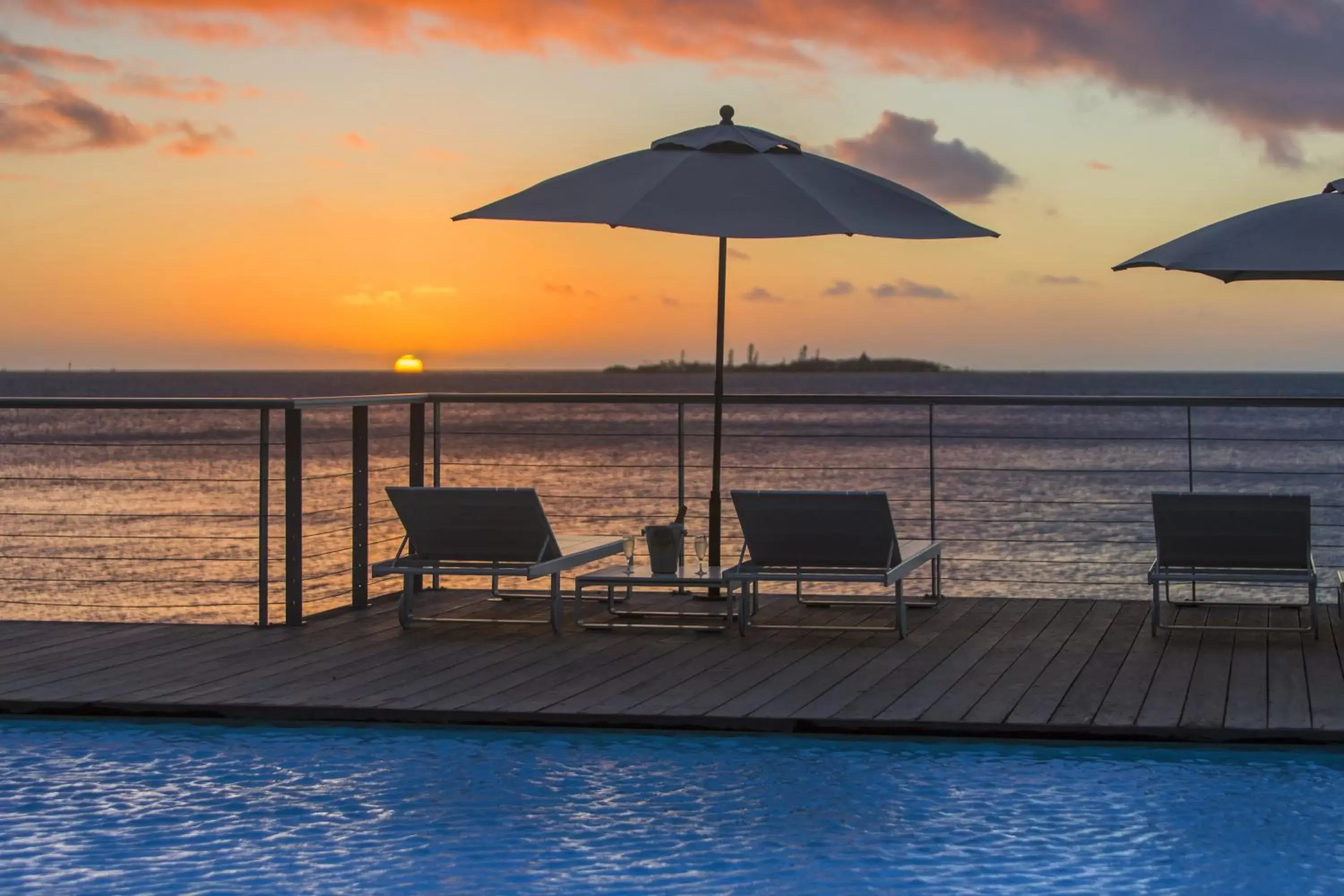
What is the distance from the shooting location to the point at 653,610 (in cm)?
684

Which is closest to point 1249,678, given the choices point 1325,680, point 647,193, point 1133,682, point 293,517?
point 1325,680

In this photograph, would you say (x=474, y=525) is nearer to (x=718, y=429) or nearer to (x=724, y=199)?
(x=718, y=429)

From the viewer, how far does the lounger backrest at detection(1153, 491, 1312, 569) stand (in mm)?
5938

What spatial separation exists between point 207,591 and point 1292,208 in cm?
1345

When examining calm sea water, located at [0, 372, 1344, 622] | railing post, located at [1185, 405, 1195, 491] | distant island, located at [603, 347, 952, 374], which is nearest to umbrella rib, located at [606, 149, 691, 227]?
calm sea water, located at [0, 372, 1344, 622]

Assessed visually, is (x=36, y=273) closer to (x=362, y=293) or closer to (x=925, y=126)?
(x=362, y=293)

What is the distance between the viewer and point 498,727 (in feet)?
15.6

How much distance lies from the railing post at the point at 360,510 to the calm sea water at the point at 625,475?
0.31 ft

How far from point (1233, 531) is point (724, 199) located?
2385 mm

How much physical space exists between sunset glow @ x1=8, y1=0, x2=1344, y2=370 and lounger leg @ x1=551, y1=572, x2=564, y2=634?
492cm

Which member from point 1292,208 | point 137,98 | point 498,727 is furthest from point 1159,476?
point 498,727

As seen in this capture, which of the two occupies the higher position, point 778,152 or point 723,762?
point 778,152

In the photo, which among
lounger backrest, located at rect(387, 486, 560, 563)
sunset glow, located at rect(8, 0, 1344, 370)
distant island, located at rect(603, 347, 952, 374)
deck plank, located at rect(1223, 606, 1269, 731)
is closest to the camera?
deck plank, located at rect(1223, 606, 1269, 731)

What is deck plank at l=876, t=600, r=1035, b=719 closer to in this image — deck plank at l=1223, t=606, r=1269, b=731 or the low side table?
deck plank at l=1223, t=606, r=1269, b=731
